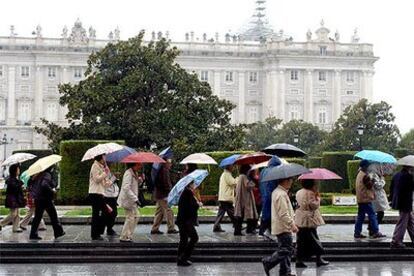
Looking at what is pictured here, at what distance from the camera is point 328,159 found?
4225cm

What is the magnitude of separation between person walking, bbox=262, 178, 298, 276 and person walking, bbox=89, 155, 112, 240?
16.6 feet

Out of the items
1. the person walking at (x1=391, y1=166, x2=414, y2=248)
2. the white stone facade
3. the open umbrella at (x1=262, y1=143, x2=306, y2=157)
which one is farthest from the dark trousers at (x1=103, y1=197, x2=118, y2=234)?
the white stone facade

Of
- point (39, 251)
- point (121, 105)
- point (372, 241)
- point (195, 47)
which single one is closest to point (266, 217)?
point (372, 241)

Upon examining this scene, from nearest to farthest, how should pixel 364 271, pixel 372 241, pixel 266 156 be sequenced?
pixel 364 271
pixel 372 241
pixel 266 156

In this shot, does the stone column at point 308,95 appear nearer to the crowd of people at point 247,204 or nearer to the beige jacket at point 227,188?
the crowd of people at point 247,204

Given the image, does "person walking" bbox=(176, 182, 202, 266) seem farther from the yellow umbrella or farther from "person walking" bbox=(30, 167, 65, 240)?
the yellow umbrella

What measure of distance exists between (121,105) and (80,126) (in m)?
2.04

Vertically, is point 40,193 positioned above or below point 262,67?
below

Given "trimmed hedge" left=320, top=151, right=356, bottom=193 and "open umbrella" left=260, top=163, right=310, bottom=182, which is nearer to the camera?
"open umbrella" left=260, top=163, right=310, bottom=182

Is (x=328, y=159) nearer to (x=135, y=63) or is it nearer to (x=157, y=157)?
(x=135, y=63)

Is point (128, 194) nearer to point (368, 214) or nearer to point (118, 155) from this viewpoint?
point (118, 155)

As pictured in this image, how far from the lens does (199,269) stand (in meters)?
15.3

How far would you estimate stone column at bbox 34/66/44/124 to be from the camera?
337 feet

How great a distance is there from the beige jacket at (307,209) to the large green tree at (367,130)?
5345 cm
